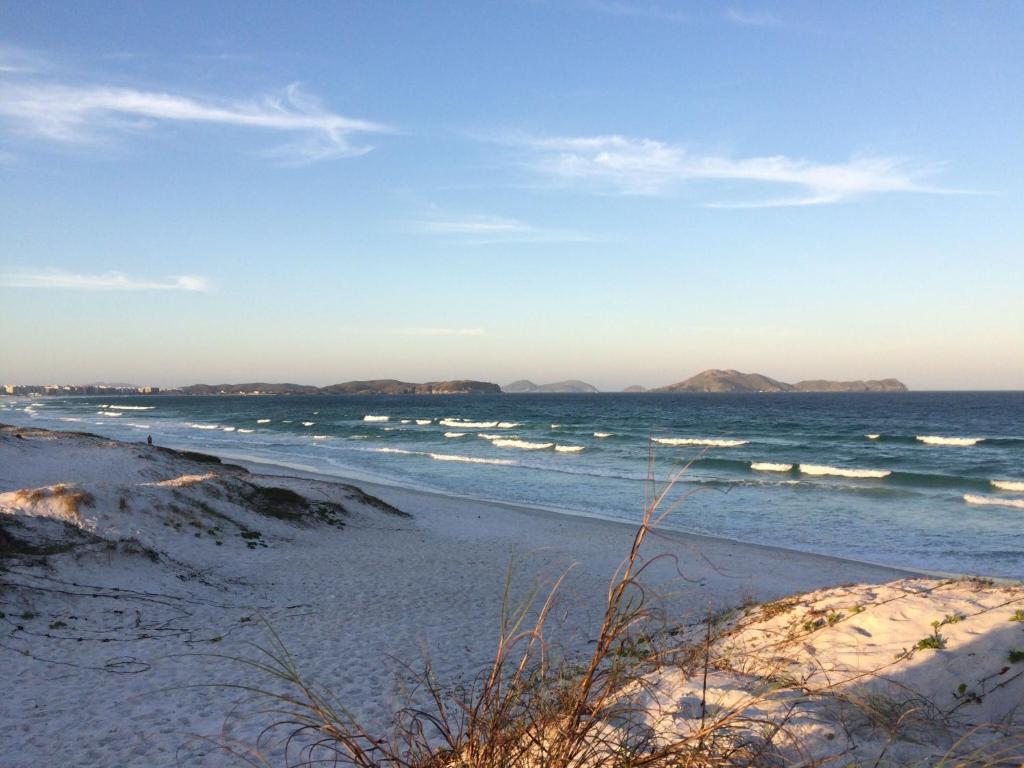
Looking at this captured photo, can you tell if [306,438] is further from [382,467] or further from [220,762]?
[220,762]

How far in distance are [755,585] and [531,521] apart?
854cm

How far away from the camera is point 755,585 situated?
13602 millimetres

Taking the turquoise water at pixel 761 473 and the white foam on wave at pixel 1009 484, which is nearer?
the turquoise water at pixel 761 473

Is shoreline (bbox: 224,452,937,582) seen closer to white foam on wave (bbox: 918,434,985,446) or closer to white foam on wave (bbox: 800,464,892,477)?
white foam on wave (bbox: 800,464,892,477)

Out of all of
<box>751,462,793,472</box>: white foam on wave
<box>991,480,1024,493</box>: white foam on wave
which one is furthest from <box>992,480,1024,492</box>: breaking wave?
<box>751,462,793,472</box>: white foam on wave

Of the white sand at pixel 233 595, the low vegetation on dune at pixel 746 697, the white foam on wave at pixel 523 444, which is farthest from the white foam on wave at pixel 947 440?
the low vegetation on dune at pixel 746 697

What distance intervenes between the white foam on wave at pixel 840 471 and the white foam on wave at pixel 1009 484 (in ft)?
14.1

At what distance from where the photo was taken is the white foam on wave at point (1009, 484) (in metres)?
27.6

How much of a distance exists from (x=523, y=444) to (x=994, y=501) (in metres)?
29.7

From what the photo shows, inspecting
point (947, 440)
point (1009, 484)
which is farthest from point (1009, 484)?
point (947, 440)

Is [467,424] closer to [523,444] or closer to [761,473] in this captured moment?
[523,444]

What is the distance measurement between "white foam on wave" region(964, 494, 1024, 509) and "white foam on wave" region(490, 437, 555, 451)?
25.8 meters

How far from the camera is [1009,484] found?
92.6ft

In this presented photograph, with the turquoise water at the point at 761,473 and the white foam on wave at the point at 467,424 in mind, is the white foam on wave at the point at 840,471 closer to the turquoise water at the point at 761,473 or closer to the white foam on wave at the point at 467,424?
the turquoise water at the point at 761,473
